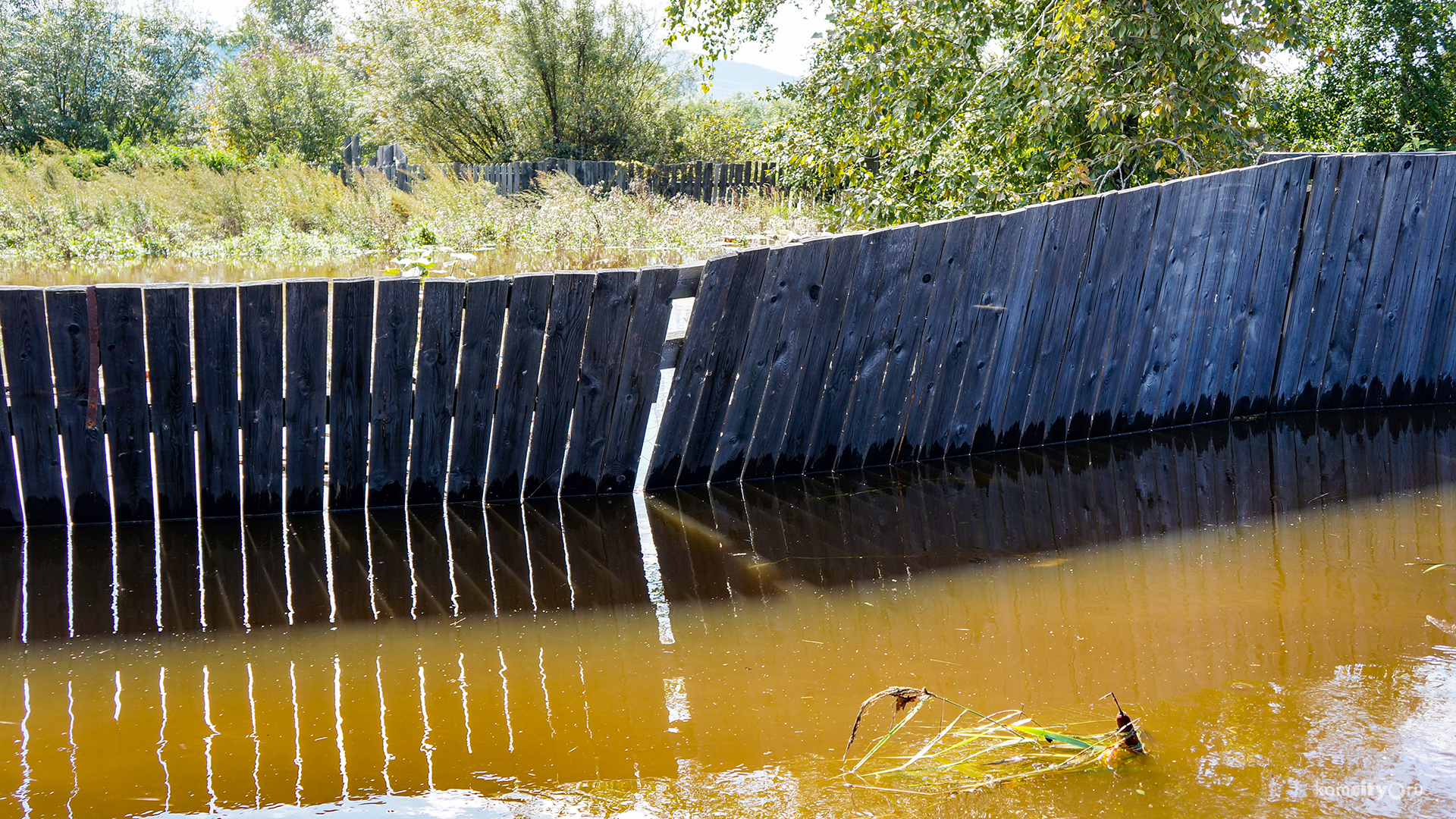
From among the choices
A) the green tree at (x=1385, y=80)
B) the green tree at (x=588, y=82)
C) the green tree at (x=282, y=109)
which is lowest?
the green tree at (x=1385, y=80)

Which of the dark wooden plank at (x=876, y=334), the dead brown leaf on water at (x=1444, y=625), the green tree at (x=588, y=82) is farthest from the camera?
the green tree at (x=588, y=82)

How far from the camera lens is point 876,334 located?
184 inches

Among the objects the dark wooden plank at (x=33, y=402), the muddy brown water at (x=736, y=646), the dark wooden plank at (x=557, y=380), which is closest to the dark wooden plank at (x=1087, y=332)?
the muddy brown water at (x=736, y=646)

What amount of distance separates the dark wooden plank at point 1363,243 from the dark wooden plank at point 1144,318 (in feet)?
3.85

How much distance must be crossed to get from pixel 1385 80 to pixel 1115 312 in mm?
13552

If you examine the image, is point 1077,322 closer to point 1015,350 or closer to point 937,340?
point 1015,350

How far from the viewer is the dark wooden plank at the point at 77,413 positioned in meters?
3.88

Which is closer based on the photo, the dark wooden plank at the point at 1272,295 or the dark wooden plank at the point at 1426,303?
the dark wooden plank at the point at 1272,295

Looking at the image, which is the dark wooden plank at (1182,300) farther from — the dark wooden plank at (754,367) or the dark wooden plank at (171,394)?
the dark wooden plank at (171,394)

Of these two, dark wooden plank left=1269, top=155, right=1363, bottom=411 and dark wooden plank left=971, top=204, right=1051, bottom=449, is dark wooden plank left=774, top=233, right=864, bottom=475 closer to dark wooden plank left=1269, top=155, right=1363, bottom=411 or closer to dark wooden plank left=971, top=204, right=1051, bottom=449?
dark wooden plank left=971, top=204, right=1051, bottom=449

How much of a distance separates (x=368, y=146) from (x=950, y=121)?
2448cm

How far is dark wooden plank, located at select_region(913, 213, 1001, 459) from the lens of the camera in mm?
4707

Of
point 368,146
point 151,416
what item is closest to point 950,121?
point 151,416

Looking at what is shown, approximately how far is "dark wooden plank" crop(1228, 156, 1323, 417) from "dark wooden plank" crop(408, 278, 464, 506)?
402cm
